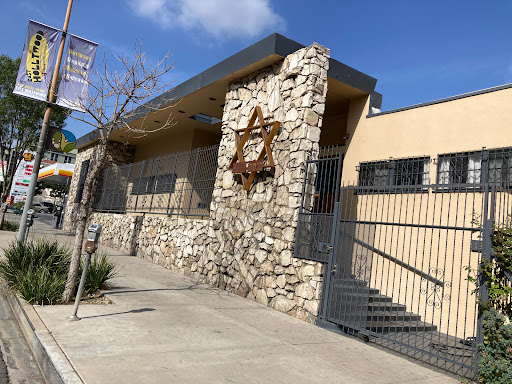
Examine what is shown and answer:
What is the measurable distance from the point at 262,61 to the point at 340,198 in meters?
3.75

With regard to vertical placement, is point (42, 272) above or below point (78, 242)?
below

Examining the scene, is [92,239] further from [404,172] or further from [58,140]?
[404,172]

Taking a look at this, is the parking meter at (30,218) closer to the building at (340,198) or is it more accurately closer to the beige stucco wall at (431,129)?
the building at (340,198)

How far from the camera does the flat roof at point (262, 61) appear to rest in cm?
827

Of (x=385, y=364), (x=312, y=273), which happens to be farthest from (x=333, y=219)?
(x=385, y=364)

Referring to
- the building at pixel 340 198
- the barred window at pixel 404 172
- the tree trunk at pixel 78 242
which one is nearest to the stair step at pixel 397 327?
the building at pixel 340 198

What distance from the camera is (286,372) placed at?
4.08 meters

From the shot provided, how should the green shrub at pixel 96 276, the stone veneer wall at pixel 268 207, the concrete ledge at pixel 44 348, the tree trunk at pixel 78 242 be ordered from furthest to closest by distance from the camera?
the stone veneer wall at pixel 268 207 < the green shrub at pixel 96 276 < the tree trunk at pixel 78 242 < the concrete ledge at pixel 44 348

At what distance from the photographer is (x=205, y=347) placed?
4.54 m

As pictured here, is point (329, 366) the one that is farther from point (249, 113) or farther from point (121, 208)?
point (121, 208)

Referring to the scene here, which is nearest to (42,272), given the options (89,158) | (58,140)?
(58,140)

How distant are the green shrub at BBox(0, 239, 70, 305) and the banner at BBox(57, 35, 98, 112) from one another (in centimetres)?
300

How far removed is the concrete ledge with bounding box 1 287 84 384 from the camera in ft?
11.1

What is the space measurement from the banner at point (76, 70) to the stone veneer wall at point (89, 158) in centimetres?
1064
